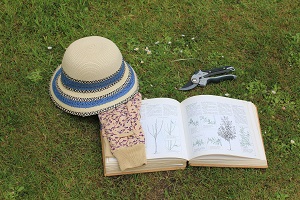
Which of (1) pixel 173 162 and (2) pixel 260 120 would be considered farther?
(2) pixel 260 120

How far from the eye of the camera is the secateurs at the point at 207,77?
336cm

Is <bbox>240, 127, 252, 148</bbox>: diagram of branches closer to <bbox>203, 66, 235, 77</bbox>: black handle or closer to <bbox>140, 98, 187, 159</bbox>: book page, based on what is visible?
<bbox>140, 98, 187, 159</bbox>: book page

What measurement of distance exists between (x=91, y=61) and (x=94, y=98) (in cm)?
29

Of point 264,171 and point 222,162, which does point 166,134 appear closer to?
point 222,162

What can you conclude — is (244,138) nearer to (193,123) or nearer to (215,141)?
(215,141)

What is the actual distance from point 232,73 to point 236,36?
18.1 inches

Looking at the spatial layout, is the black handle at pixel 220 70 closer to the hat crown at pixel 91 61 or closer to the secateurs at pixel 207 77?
the secateurs at pixel 207 77

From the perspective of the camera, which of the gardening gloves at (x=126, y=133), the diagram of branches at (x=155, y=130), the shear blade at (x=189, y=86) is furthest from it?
the shear blade at (x=189, y=86)

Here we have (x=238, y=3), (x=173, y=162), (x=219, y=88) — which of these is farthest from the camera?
(x=238, y=3)

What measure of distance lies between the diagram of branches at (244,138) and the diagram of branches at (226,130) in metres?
0.07

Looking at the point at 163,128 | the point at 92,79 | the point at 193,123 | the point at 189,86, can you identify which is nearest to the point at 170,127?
the point at 163,128

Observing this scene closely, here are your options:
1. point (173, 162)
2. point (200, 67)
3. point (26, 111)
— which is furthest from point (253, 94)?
point (26, 111)

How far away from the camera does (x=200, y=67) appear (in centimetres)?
353

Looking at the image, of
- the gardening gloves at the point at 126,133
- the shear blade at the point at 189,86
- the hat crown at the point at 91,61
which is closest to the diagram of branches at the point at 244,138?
the shear blade at the point at 189,86
